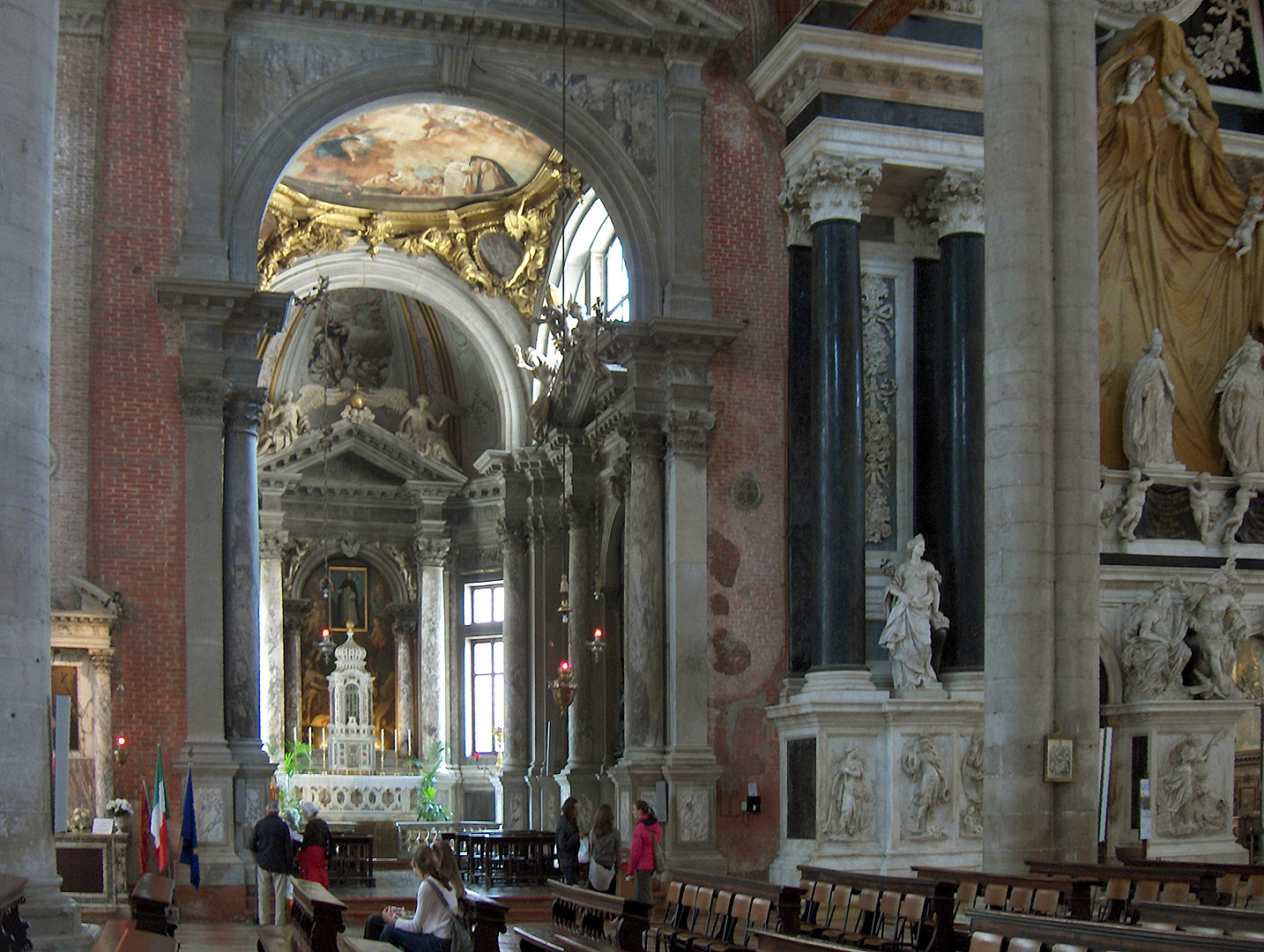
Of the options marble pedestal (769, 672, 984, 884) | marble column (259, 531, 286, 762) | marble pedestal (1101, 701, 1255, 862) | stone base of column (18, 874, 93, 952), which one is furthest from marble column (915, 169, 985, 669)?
marble column (259, 531, 286, 762)

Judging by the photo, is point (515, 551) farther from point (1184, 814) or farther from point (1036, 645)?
point (1036, 645)

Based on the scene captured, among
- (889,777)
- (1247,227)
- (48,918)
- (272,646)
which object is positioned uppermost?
(1247,227)

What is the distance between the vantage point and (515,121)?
20484 mm

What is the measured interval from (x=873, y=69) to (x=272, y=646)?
16.4 metres

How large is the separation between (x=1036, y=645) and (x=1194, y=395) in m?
10.1

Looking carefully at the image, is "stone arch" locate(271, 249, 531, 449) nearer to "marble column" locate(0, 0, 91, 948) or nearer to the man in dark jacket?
the man in dark jacket

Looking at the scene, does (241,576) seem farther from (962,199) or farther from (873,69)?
(962,199)

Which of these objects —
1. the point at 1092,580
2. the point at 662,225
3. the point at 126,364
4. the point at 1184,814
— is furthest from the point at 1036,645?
the point at 126,364

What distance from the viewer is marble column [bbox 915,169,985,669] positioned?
18.9m

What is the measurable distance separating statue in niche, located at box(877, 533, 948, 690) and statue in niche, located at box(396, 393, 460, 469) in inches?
590

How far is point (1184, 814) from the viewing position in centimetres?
1928

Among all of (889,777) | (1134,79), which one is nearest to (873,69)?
(1134,79)

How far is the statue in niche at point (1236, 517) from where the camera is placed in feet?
68.9

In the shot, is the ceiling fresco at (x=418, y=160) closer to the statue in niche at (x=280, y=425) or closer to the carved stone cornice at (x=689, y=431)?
the statue in niche at (x=280, y=425)
